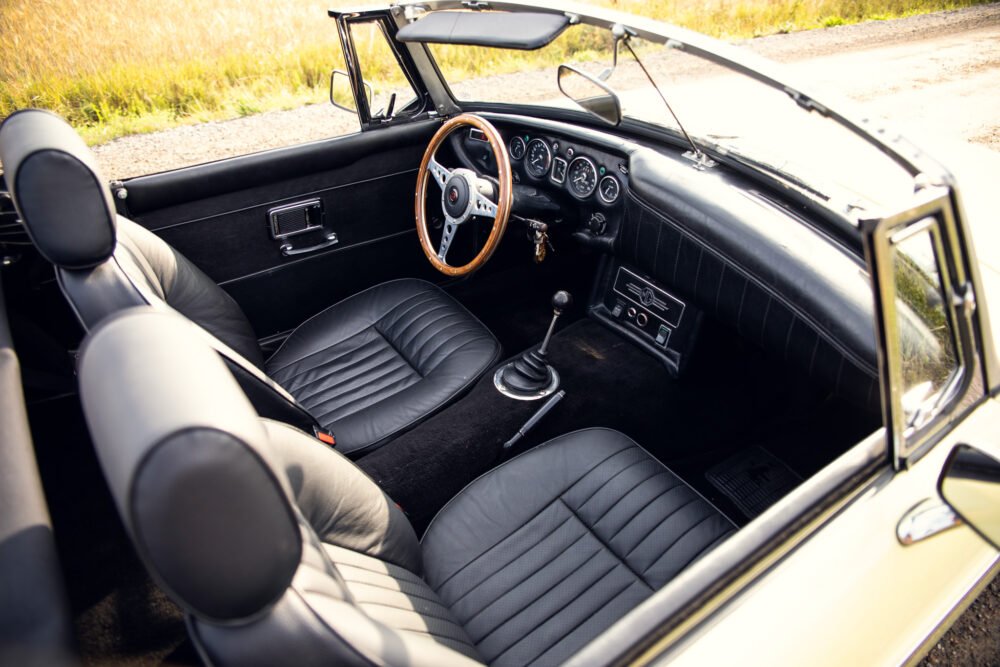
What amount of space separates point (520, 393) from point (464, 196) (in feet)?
2.82

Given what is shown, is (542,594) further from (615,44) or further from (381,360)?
(615,44)

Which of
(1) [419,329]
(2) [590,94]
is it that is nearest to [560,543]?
(1) [419,329]

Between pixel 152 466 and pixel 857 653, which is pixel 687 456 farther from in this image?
pixel 152 466

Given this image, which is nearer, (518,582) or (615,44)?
(518,582)

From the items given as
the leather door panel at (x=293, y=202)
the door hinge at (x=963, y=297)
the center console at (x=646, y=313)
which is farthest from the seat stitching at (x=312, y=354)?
the door hinge at (x=963, y=297)

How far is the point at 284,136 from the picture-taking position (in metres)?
5.73

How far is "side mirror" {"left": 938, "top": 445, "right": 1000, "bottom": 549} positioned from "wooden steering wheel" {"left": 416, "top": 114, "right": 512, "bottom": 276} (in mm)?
1602

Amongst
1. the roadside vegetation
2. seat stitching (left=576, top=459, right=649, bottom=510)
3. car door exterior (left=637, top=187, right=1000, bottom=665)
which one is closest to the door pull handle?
seat stitching (left=576, top=459, right=649, bottom=510)

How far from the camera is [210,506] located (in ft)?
2.46

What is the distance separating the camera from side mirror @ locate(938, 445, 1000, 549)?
1.26 m

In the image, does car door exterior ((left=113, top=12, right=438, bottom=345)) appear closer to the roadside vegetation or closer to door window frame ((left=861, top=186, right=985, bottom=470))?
door window frame ((left=861, top=186, right=985, bottom=470))

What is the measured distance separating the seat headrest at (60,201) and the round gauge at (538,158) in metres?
1.78

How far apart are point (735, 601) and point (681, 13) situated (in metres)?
8.79

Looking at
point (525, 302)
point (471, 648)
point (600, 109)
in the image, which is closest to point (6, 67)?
point (525, 302)
